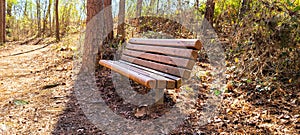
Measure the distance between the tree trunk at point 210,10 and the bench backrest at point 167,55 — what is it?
2.16 metres

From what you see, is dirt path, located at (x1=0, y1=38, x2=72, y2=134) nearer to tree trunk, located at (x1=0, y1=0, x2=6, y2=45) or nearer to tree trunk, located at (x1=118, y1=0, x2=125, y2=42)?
tree trunk, located at (x1=118, y1=0, x2=125, y2=42)

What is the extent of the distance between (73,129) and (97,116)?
35 centimetres

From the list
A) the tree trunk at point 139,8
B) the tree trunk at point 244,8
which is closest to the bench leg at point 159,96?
the tree trunk at point 244,8

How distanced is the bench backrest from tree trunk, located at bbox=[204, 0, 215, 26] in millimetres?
2165

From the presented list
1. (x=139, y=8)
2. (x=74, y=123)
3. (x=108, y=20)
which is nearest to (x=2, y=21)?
(x=139, y=8)

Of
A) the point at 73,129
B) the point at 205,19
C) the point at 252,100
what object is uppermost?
the point at 205,19

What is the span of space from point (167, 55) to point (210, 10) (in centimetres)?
288

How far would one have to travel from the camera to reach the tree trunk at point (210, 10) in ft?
17.4

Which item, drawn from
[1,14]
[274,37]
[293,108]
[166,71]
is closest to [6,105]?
[166,71]

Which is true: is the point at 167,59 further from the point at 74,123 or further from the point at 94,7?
the point at 94,7

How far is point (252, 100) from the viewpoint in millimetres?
2885

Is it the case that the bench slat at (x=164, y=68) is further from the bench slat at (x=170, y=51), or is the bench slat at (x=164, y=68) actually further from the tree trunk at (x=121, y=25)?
the tree trunk at (x=121, y=25)

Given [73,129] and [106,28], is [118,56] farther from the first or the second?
[73,129]

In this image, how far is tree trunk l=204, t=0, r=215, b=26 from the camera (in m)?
5.30
